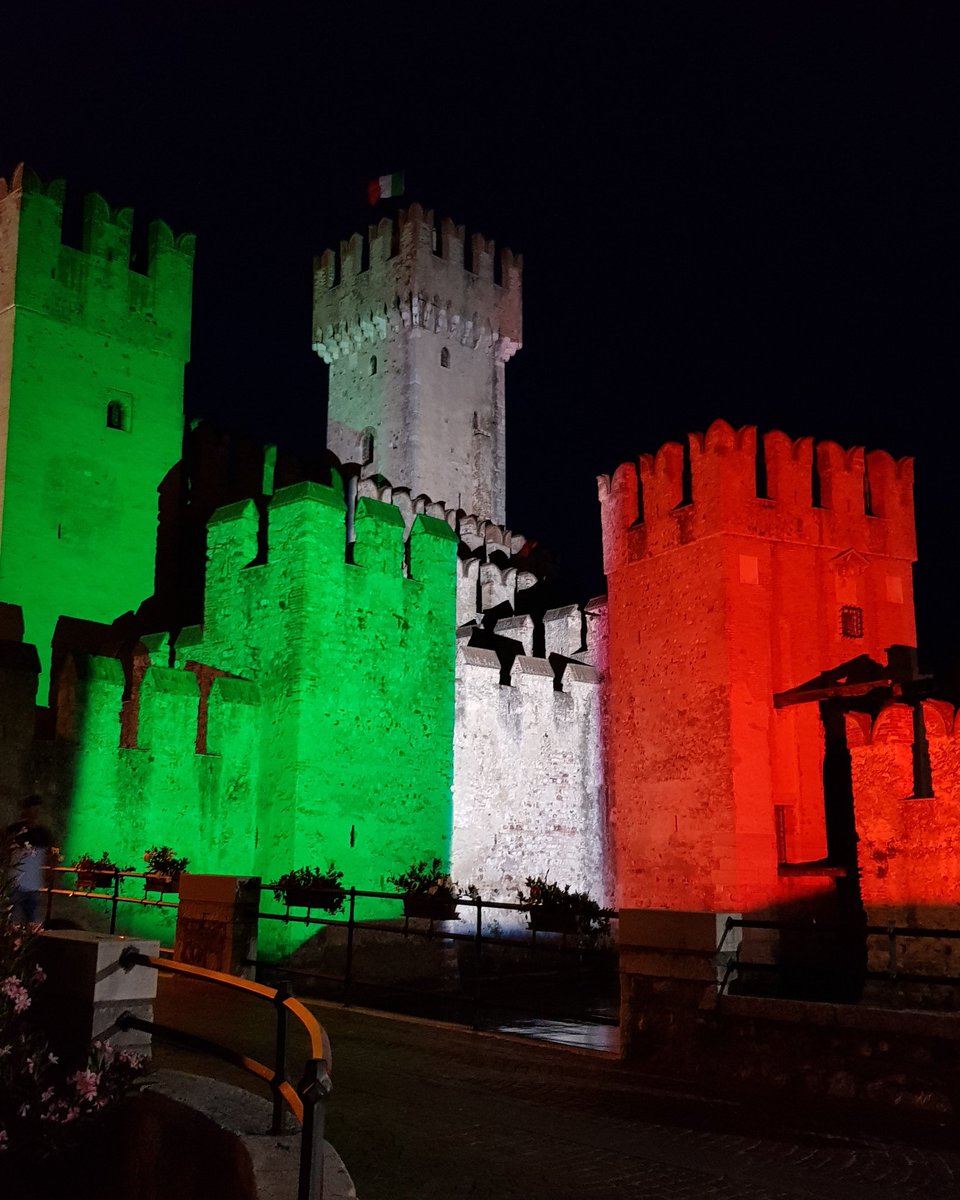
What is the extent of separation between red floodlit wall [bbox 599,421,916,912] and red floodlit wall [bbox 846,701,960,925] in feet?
10.2

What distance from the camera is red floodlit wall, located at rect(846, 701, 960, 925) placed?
13.7 m

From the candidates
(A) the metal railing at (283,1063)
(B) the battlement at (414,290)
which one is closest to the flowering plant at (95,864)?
(A) the metal railing at (283,1063)

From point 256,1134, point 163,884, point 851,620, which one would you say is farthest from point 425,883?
point 256,1134

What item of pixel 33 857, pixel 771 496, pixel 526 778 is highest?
pixel 771 496

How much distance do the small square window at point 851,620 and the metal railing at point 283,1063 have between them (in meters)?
15.7

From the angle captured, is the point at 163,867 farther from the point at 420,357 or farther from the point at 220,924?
the point at 420,357

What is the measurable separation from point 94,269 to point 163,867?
554 inches

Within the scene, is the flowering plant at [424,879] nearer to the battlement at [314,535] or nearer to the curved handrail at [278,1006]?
the battlement at [314,535]

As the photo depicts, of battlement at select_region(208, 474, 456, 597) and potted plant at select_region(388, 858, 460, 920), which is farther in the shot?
battlement at select_region(208, 474, 456, 597)

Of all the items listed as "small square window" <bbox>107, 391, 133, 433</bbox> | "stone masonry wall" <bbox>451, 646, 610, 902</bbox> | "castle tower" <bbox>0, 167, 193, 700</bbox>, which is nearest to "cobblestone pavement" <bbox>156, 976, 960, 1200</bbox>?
"stone masonry wall" <bbox>451, 646, 610, 902</bbox>

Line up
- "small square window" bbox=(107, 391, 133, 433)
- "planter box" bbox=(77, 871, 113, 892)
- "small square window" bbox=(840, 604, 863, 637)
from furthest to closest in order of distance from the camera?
"small square window" bbox=(107, 391, 133, 433), "small square window" bbox=(840, 604, 863, 637), "planter box" bbox=(77, 871, 113, 892)

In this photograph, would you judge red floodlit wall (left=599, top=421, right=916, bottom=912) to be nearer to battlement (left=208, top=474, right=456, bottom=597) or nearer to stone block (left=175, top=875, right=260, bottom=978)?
battlement (left=208, top=474, right=456, bottom=597)

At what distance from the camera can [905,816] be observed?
1416 cm

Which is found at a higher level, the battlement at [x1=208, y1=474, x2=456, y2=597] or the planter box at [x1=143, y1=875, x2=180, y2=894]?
the battlement at [x1=208, y1=474, x2=456, y2=597]
